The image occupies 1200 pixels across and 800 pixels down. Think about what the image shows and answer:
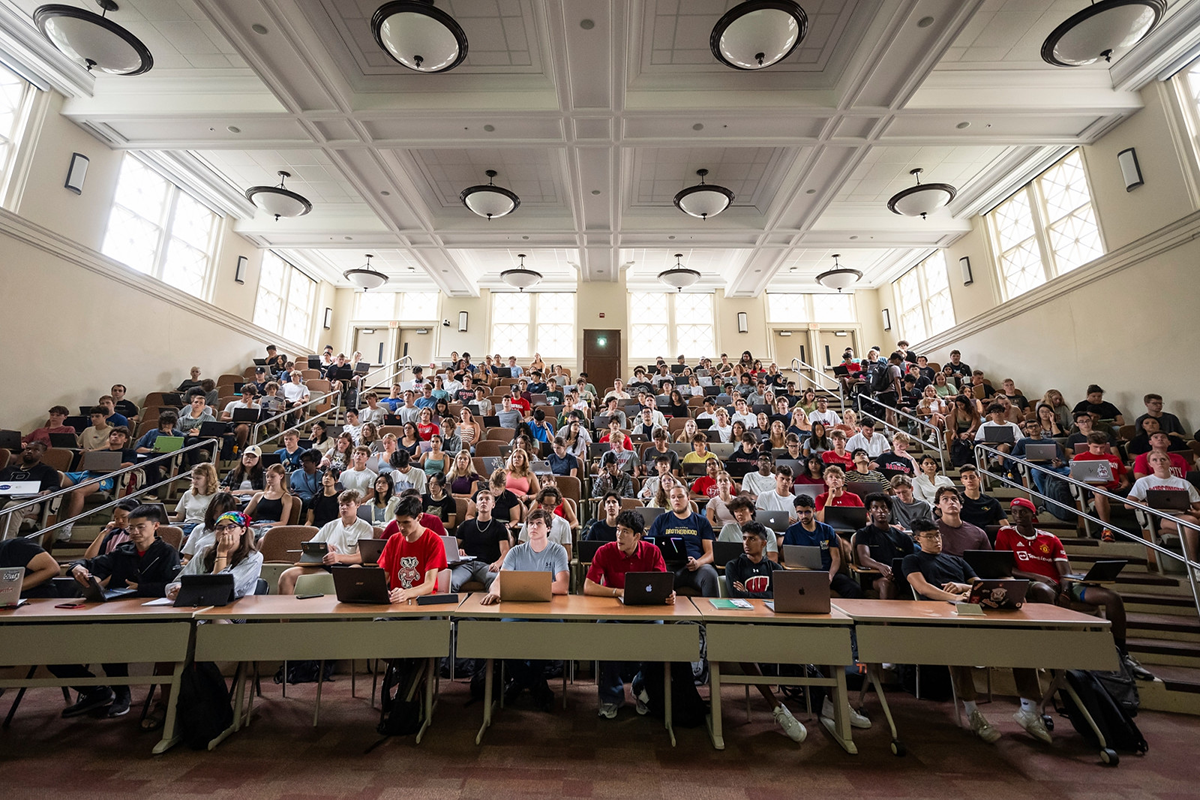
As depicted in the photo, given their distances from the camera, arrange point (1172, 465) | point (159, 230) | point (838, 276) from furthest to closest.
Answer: point (838, 276) < point (159, 230) < point (1172, 465)

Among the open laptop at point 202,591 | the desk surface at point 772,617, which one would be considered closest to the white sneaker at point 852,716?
the desk surface at point 772,617

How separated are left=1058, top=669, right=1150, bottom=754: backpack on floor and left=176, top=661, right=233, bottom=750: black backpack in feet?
14.3

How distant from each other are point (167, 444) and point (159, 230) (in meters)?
4.97

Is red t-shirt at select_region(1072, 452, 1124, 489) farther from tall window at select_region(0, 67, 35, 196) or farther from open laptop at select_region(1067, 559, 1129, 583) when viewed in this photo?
tall window at select_region(0, 67, 35, 196)

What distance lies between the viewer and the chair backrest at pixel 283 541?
4281 mm

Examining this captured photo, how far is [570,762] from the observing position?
2557 millimetres

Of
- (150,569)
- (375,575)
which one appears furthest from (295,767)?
(150,569)

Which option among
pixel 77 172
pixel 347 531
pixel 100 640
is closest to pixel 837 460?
pixel 347 531

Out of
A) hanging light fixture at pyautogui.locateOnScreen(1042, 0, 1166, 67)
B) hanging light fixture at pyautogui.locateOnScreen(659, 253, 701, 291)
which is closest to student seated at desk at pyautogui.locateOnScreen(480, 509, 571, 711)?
hanging light fixture at pyautogui.locateOnScreen(1042, 0, 1166, 67)

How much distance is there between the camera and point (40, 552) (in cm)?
337

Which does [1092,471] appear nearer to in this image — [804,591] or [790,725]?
[804,591]

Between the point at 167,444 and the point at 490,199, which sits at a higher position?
the point at 490,199

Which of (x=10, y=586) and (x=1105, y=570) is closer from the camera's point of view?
(x=10, y=586)

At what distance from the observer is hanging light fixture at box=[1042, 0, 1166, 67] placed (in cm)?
496
